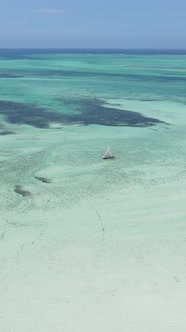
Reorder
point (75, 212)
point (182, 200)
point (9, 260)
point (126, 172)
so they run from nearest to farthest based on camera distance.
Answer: point (9, 260) → point (75, 212) → point (182, 200) → point (126, 172)

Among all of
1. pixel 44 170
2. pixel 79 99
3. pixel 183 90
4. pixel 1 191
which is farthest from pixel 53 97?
pixel 1 191

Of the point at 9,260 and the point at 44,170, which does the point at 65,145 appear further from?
the point at 9,260

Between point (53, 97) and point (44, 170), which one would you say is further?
point (53, 97)

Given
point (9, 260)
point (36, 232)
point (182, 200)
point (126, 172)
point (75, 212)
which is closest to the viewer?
point (9, 260)

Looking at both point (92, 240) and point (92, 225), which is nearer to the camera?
point (92, 240)
